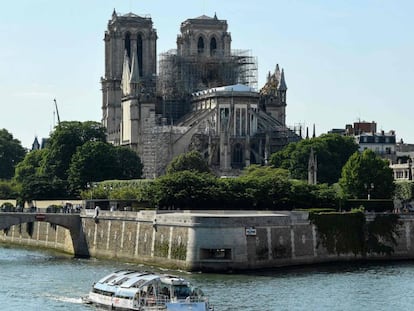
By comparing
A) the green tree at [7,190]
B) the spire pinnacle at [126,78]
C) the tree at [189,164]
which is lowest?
the green tree at [7,190]

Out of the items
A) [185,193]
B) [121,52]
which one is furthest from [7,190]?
[185,193]

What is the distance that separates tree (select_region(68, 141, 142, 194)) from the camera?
128m

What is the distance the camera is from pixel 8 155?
6860 inches

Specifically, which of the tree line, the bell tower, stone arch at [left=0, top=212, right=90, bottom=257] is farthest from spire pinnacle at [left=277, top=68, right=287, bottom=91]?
stone arch at [left=0, top=212, right=90, bottom=257]

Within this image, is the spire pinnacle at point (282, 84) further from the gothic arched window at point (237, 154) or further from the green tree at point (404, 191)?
the green tree at point (404, 191)

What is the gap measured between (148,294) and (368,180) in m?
49.5

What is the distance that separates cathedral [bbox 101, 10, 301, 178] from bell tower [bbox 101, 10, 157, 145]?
0.13m

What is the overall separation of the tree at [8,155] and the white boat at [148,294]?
11163 cm

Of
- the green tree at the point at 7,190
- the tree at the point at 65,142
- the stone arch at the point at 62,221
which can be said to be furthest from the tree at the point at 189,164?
the stone arch at the point at 62,221

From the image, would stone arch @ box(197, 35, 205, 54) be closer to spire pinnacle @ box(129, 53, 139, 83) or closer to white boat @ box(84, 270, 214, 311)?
spire pinnacle @ box(129, 53, 139, 83)

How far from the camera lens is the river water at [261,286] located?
205 feet

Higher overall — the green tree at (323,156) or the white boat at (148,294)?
the green tree at (323,156)

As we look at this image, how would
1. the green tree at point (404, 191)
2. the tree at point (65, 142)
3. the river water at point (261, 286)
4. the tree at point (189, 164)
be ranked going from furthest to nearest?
the tree at point (65, 142)
the tree at point (189, 164)
the green tree at point (404, 191)
the river water at point (261, 286)

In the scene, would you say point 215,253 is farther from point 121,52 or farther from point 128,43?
point 128,43
